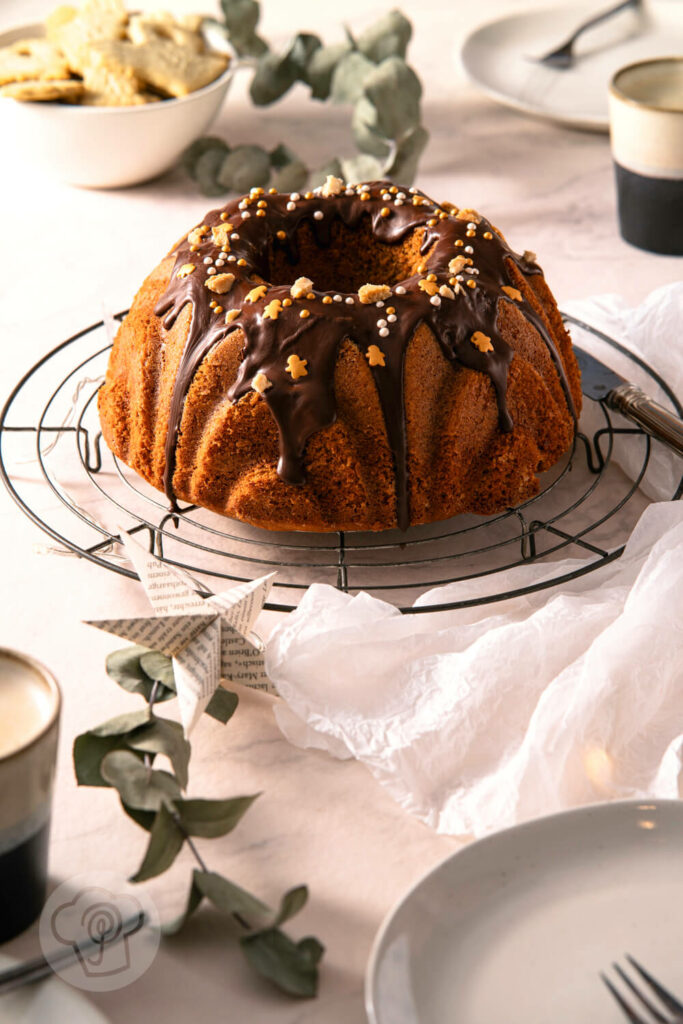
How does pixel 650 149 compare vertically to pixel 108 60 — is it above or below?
below

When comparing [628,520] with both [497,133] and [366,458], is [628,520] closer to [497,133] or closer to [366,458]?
[366,458]

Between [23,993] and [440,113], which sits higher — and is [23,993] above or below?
above

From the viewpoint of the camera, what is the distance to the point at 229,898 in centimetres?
80

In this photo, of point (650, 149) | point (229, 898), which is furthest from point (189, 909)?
point (650, 149)

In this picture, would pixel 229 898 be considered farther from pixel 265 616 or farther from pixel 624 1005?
pixel 265 616

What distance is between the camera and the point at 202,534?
126cm

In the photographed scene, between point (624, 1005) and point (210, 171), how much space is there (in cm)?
169

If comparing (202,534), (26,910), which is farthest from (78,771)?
(202,534)

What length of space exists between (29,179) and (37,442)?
105 centimetres

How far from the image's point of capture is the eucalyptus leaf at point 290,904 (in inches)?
Answer: 30.9

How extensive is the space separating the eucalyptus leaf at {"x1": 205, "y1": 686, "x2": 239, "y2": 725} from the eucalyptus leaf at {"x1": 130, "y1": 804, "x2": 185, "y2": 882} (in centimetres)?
15

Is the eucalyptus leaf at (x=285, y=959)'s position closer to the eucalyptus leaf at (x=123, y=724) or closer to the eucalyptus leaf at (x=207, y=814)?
the eucalyptus leaf at (x=207, y=814)

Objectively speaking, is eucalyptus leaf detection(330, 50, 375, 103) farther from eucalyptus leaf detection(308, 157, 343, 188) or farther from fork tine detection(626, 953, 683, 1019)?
fork tine detection(626, 953, 683, 1019)

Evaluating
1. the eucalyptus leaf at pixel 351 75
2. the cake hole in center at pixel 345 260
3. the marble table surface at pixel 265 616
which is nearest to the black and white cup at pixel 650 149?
the marble table surface at pixel 265 616
